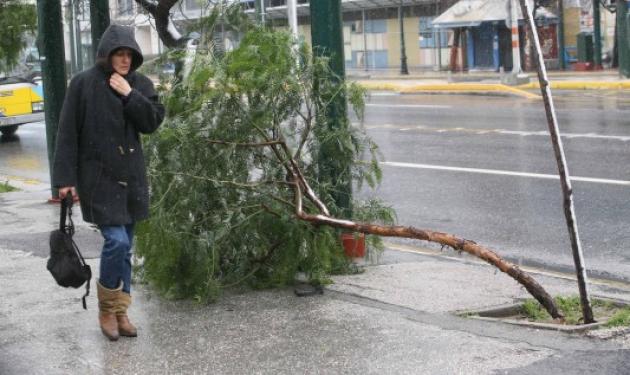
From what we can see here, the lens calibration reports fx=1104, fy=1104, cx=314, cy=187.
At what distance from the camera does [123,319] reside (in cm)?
650

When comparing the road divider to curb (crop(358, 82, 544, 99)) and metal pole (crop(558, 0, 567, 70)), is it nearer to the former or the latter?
curb (crop(358, 82, 544, 99))

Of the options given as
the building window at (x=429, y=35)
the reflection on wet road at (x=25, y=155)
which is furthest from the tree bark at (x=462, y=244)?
the building window at (x=429, y=35)

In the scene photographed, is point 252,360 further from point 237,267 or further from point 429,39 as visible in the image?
point 429,39

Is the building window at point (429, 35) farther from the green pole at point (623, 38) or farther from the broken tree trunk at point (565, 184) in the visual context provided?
the broken tree trunk at point (565, 184)

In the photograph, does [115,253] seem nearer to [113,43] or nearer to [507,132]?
[113,43]

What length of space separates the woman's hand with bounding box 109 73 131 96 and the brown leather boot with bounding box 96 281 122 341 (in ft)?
3.75

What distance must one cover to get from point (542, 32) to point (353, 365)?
33991mm

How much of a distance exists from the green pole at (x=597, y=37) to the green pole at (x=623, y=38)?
11.2ft

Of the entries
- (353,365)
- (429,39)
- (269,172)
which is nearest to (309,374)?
(353,365)

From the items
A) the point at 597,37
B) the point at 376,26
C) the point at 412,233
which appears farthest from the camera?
the point at 376,26

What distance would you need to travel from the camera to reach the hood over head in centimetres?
622

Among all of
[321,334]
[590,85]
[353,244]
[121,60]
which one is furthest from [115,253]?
[590,85]

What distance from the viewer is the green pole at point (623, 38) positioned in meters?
29.4

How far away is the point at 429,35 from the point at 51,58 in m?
33.9
